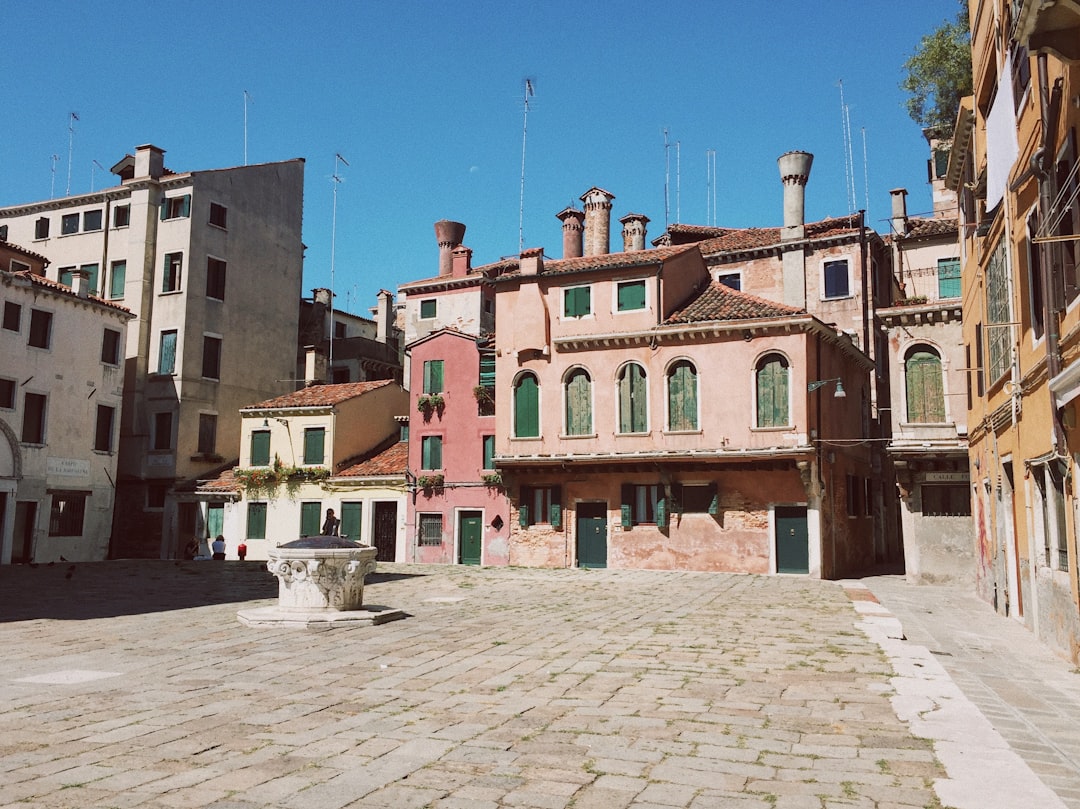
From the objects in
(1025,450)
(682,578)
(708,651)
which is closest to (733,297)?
(682,578)

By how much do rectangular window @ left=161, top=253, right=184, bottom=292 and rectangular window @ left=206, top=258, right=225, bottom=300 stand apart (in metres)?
1.13

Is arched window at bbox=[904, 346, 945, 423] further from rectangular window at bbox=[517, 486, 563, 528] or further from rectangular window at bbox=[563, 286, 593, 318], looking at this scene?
rectangular window at bbox=[517, 486, 563, 528]

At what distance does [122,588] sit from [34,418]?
47.6 feet

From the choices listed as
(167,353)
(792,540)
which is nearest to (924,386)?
(792,540)

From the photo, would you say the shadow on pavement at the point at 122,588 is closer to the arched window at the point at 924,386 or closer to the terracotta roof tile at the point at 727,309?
the terracotta roof tile at the point at 727,309

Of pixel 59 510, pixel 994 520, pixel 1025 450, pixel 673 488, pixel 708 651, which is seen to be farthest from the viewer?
pixel 59 510

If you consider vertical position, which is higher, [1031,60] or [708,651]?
[1031,60]

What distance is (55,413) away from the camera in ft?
105

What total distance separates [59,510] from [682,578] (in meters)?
23.1

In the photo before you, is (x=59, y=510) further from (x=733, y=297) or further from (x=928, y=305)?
(x=928, y=305)

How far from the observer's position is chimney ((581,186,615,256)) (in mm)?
36562

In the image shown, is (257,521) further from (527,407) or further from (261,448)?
(527,407)

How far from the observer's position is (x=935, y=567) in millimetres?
22922

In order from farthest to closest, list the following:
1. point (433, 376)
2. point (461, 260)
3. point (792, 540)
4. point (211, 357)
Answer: point (461, 260) → point (211, 357) → point (433, 376) → point (792, 540)
